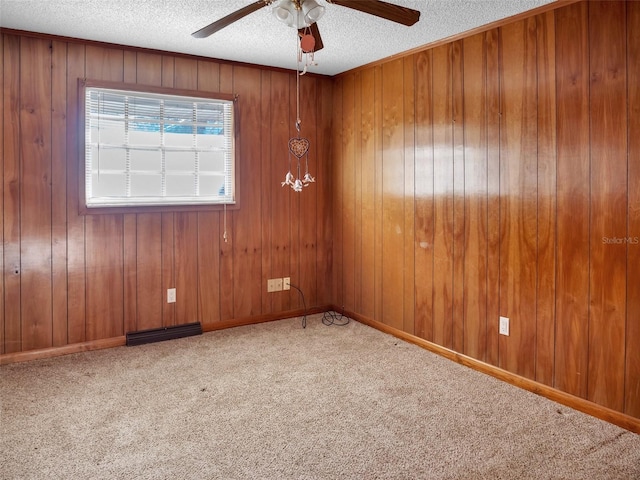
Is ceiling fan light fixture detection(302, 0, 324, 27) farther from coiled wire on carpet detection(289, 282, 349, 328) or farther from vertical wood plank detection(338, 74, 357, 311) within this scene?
coiled wire on carpet detection(289, 282, 349, 328)

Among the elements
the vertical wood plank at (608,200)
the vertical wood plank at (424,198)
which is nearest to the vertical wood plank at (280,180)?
the vertical wood plank at (424,198)

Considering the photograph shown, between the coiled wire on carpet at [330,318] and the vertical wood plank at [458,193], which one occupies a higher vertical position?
the vertical wood plank at [458,193]

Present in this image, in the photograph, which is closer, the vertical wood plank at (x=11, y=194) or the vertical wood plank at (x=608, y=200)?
the vertical wood plank at (x=608, y=200)

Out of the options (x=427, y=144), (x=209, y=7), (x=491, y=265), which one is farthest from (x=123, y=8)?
(x=491, y=265)

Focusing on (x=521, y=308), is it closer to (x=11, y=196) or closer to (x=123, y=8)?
(x=123, y=8)

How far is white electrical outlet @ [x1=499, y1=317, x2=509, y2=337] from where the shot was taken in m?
2.99

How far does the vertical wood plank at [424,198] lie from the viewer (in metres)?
3.48

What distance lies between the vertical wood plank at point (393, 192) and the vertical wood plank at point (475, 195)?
65cm

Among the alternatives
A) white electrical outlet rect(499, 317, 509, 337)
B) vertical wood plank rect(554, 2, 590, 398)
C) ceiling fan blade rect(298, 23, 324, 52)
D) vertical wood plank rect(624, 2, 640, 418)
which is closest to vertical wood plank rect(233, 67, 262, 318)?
ceiling fan blade rect(298, 23, 324, 52)

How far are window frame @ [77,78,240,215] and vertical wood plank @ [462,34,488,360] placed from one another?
6.29 feet

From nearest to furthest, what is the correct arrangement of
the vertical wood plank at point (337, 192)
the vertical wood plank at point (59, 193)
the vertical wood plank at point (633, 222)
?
the vertical wood plank at point (633, 222) → the vertical wood plank at point (59, 193) → the vertical wood plank at point (337, 192)

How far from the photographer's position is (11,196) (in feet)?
10.5

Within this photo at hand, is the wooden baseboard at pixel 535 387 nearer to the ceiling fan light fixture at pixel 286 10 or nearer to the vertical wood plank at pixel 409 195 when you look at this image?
the vertical wood plank at pixel 409 195

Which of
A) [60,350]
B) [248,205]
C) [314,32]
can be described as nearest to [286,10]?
[314,32]
